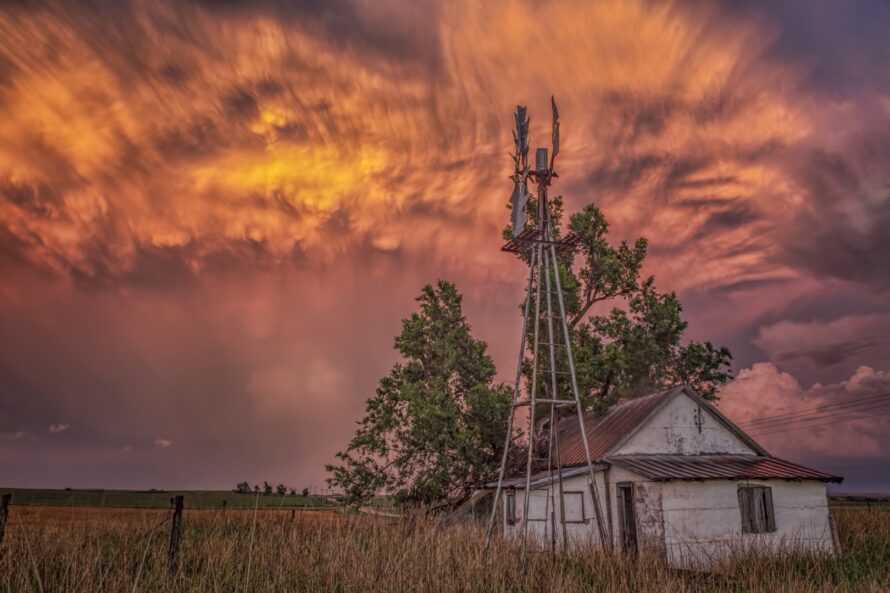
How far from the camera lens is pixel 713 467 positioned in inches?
727

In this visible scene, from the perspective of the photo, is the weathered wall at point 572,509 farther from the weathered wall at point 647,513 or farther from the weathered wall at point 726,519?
the weathered wall at point 726,519

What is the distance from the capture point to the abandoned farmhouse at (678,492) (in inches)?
664

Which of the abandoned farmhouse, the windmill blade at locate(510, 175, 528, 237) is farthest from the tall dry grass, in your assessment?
the windmill blade at locate(510, 175, 528, 237)

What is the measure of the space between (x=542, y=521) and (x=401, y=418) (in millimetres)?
7684

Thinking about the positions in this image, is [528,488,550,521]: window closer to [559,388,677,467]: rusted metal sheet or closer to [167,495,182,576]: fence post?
[559,388,677,467]: rusted metal sheet

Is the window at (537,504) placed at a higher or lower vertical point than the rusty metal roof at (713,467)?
lower

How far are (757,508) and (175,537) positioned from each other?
1523 centimetres

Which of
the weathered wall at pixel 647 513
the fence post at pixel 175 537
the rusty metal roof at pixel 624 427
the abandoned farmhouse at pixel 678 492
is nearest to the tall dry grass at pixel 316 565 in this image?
the fence post at pixel 175 537

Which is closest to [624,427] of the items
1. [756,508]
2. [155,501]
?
[756,508]

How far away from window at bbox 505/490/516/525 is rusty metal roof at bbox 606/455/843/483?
3.40 m

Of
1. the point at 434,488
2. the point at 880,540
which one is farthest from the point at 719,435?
the point at 434,488

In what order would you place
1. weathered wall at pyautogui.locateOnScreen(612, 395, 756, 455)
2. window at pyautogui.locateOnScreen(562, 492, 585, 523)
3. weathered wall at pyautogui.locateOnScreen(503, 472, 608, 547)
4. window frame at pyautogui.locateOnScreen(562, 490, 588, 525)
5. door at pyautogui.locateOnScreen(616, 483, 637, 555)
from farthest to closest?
1. weathered wall at pyautogui.locateOnScreen(612, 395, 756, 455)
2. window at pyautogui.locateOnScreen(562, 492, 585, 523)
3. window frame at pyautogui.locateOnScreen(562, 490, 588, 525)
4. weathered wall at pyautogui.locateOnScreen(503, 472, 608, 547)
5. door at pyautogui.locateOnScreen(616, 483, 637, 555)

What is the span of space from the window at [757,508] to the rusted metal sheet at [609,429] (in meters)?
3.59

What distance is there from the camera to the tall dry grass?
9.35m
